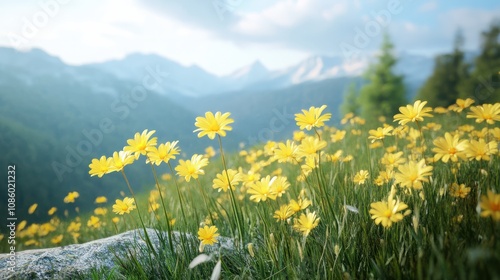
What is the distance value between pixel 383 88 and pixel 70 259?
103ft

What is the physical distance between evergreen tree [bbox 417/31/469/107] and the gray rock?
105 feet

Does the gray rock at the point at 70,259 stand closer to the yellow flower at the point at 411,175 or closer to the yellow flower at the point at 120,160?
the yellow flower at the point at 120,160

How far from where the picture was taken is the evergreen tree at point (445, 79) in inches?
1164

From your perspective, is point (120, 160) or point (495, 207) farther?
point (120, 160)

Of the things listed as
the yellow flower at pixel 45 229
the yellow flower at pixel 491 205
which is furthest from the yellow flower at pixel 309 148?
the yellow flower at pixel 45 229

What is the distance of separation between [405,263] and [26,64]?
5164 inches

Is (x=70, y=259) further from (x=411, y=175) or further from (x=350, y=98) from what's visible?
(x=350, y=98)

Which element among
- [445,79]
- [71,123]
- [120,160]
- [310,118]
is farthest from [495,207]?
[71,123]

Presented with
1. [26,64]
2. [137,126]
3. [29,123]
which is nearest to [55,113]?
[29,123]

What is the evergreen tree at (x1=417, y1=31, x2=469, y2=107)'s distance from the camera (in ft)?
97.0

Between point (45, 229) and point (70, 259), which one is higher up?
point (70, 259)

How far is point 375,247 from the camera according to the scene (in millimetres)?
1996

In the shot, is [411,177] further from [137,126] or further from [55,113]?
[137,126]

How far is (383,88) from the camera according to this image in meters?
30.2
